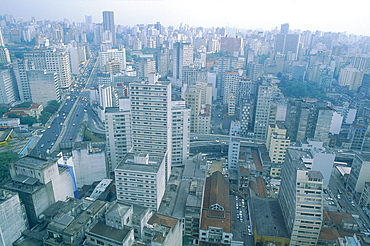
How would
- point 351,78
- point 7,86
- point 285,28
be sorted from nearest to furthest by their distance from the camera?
point 7,86 → point 351,78 → point 285,28

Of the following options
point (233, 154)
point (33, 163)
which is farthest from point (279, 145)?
point (33, 163)

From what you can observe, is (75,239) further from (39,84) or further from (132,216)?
(39,84)

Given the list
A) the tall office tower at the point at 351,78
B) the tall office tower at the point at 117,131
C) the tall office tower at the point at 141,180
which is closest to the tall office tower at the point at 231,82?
the tall office tower at the point at 351,78

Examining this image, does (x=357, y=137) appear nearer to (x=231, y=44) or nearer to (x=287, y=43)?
(x=287, y=43)

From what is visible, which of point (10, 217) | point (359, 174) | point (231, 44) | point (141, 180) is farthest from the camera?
point (231, 44)

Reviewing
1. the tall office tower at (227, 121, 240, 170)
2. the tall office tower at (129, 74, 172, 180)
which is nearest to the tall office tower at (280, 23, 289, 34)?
the tall office tower at (227, 121, 240, 170)

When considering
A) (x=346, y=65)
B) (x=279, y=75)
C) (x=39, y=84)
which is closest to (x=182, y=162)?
(x=39, y=84)

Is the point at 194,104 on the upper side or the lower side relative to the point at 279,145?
upper

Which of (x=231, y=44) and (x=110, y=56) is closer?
(x=110, y=56)

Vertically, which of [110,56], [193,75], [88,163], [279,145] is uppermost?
[110,56]
